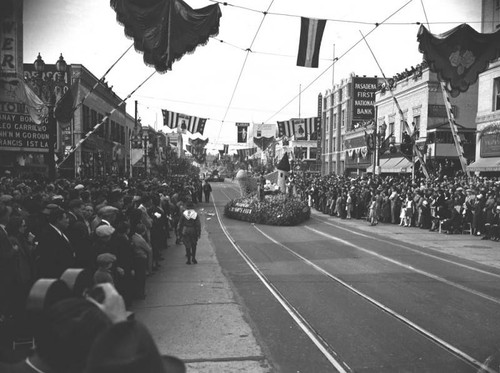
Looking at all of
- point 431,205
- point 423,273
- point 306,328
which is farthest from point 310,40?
point 431,205

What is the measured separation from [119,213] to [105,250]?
1744mm

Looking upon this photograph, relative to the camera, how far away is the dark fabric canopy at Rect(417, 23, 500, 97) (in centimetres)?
1380

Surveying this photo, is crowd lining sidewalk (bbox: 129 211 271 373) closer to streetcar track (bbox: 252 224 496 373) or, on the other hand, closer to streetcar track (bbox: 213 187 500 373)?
streetcar track (bbox: 213 187 500 373)

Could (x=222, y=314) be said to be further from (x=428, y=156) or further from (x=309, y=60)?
(x=428, y=156)

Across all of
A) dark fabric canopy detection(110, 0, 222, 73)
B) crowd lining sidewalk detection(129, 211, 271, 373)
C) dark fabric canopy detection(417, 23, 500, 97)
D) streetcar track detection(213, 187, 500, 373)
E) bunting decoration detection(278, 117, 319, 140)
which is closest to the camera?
crowd lining sidewalk detection(129, 211, 271, 373)

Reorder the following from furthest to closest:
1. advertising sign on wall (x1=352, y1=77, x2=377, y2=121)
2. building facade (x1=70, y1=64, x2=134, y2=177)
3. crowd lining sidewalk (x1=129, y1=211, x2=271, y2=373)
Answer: advertising sign on wall (x1=352, y1=77, x2=377, y2=121) < building facade (x1=70, y1=64, x2=134, y2=177) < crowd lining sidewalk (x1=129, y1=211, x2=271, y2=373)

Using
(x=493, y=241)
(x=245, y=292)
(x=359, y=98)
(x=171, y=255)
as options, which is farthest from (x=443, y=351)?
(x=359, y=98)

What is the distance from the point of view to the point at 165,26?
11008mm

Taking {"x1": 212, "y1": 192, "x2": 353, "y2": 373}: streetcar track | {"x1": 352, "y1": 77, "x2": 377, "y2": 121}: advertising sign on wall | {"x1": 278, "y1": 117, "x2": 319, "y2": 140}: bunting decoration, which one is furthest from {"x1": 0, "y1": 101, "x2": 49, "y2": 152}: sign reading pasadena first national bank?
{"x1": 352, "y1": 77, "x2": 377, "y2": 121}: advertising sign on wall

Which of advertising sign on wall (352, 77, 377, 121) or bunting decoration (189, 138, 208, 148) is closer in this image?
bunting decoration (189, 138, 208, 148)

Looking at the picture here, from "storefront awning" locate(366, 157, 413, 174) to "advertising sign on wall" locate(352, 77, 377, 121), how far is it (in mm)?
13220

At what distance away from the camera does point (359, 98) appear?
5462 centimetres

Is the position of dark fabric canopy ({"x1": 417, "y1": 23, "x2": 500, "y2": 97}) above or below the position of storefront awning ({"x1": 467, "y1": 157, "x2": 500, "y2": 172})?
above

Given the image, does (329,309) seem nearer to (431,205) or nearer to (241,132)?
(431,205)
